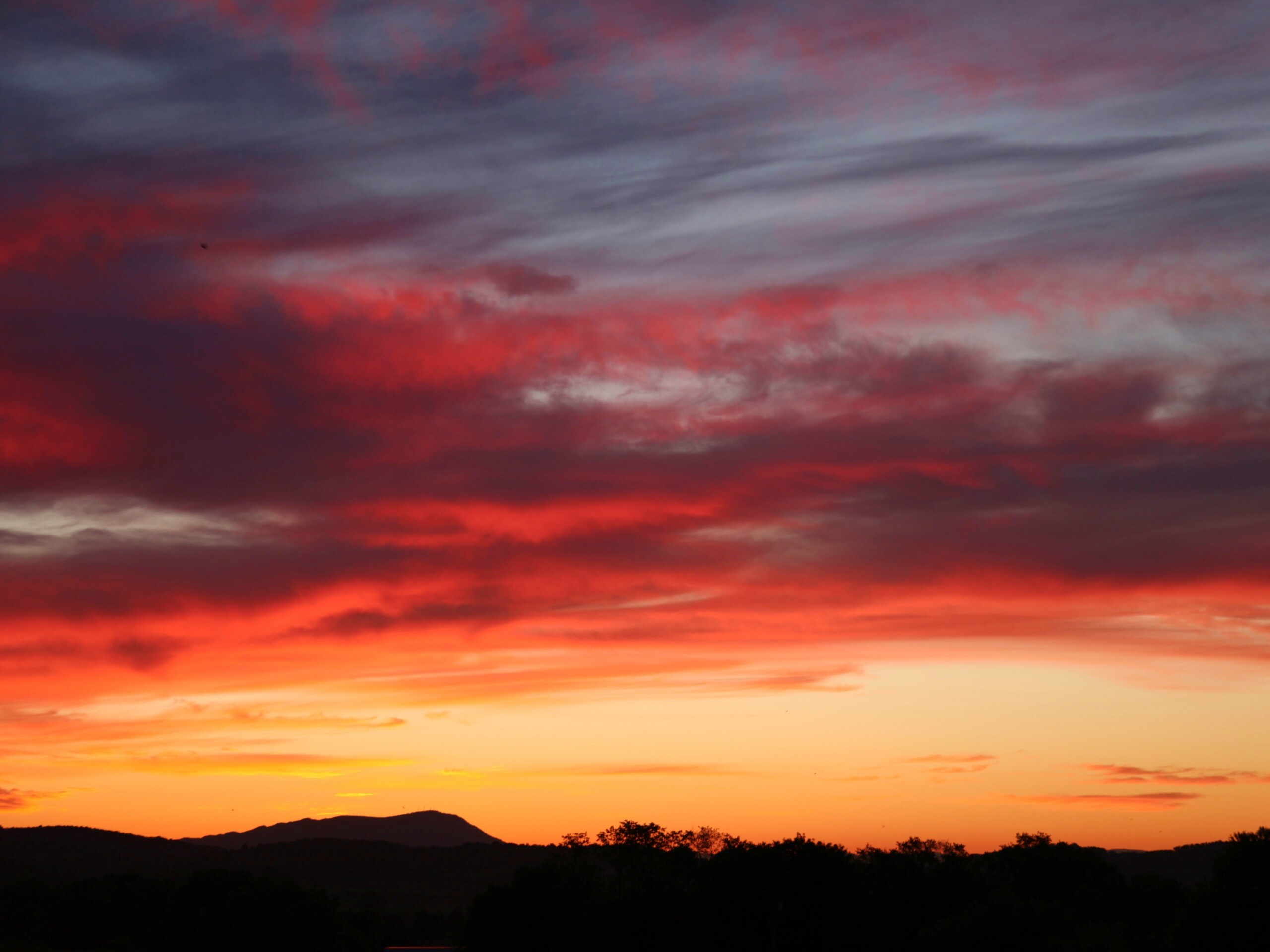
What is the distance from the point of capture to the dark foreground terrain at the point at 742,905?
68938 millimetres

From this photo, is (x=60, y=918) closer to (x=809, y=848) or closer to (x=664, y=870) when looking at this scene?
(x=664, y=870)

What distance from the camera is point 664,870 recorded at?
12362cm

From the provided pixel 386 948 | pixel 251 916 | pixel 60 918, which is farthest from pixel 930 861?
pixel 60 918

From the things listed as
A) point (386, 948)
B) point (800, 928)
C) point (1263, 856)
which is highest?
point (1263, 856)

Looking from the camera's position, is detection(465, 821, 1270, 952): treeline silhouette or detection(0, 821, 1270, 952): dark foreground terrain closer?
detection(465, 821, 1270, 952): treeline silhouette

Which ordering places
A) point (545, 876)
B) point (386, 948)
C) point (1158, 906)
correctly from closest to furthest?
point (1158, 906), point (545, 876), point (386, 948)

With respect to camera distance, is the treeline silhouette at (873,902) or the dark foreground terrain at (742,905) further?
the dark foreground terrain at (742,905)

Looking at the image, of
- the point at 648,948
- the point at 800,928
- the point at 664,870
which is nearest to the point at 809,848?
the point at 800,928

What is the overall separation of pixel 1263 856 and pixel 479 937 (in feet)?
265

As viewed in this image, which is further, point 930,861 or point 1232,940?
point 930,861

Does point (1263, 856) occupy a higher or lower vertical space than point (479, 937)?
higher

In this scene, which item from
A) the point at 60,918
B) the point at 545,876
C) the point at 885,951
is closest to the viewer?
the point at 885,951

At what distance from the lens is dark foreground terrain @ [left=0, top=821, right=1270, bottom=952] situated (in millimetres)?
68938

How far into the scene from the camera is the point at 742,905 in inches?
3935
